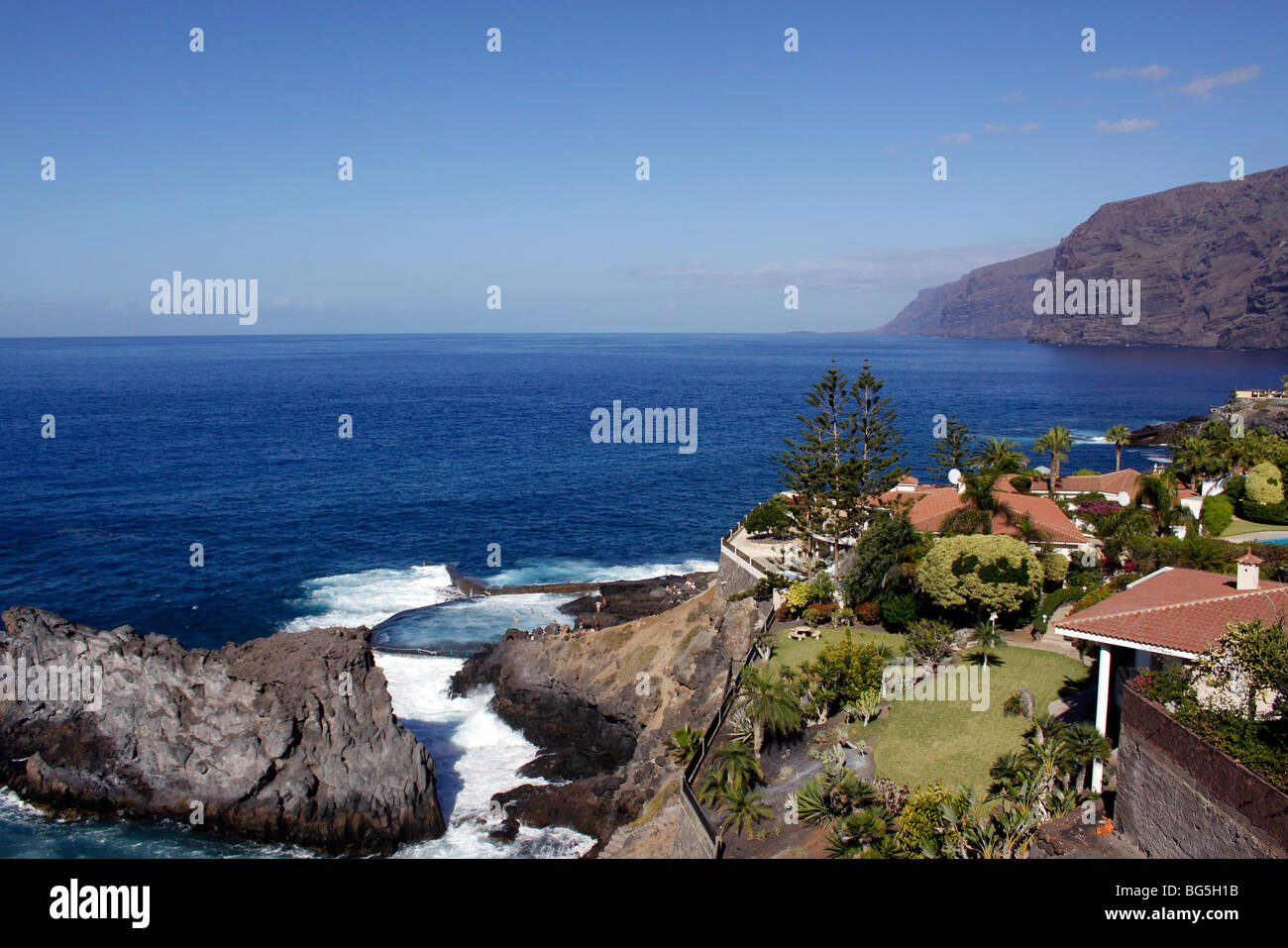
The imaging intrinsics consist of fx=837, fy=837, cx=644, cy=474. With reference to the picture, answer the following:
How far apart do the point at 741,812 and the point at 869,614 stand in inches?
558

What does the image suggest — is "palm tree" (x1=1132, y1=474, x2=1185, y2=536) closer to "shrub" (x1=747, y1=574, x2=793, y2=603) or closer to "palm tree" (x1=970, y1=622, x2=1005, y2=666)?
"palm tree" (x1=970, y1=622, x2=1005, y2=666)

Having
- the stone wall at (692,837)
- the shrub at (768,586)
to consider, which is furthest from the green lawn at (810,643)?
the stone wall at (692,837)

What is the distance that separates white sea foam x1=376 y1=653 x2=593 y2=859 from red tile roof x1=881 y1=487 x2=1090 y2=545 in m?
19.9

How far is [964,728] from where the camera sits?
21.8 metres

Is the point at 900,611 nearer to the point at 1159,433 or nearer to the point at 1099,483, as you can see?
the point at 1099,483

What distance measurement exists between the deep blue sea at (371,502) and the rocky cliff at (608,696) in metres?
1.41

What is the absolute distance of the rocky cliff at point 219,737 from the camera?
26469 mm

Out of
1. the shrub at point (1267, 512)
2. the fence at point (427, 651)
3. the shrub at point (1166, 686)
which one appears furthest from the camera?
the shrub at point (1267, 512)

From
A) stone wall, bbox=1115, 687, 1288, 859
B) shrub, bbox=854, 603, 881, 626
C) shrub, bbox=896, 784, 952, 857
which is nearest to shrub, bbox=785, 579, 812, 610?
shrub, bbox=854, 603, 881, 626

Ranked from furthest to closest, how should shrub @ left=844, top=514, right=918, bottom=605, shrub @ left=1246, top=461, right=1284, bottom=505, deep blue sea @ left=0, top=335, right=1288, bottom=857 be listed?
1. deep blue sea @ left=0, top=335, right=1288, bottom=857
2. shrub @ left=1246, top=461, right=1284, bottom=505
3. shrub @ left=844, top=514, right=918, bottom=605

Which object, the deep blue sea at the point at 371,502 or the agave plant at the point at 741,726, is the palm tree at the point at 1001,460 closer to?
the deep blue sea at the point at 371,502

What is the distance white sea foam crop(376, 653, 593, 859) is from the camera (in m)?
26.3

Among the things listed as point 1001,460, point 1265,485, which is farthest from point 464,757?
point 1265,485

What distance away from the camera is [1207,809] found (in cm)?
1420
